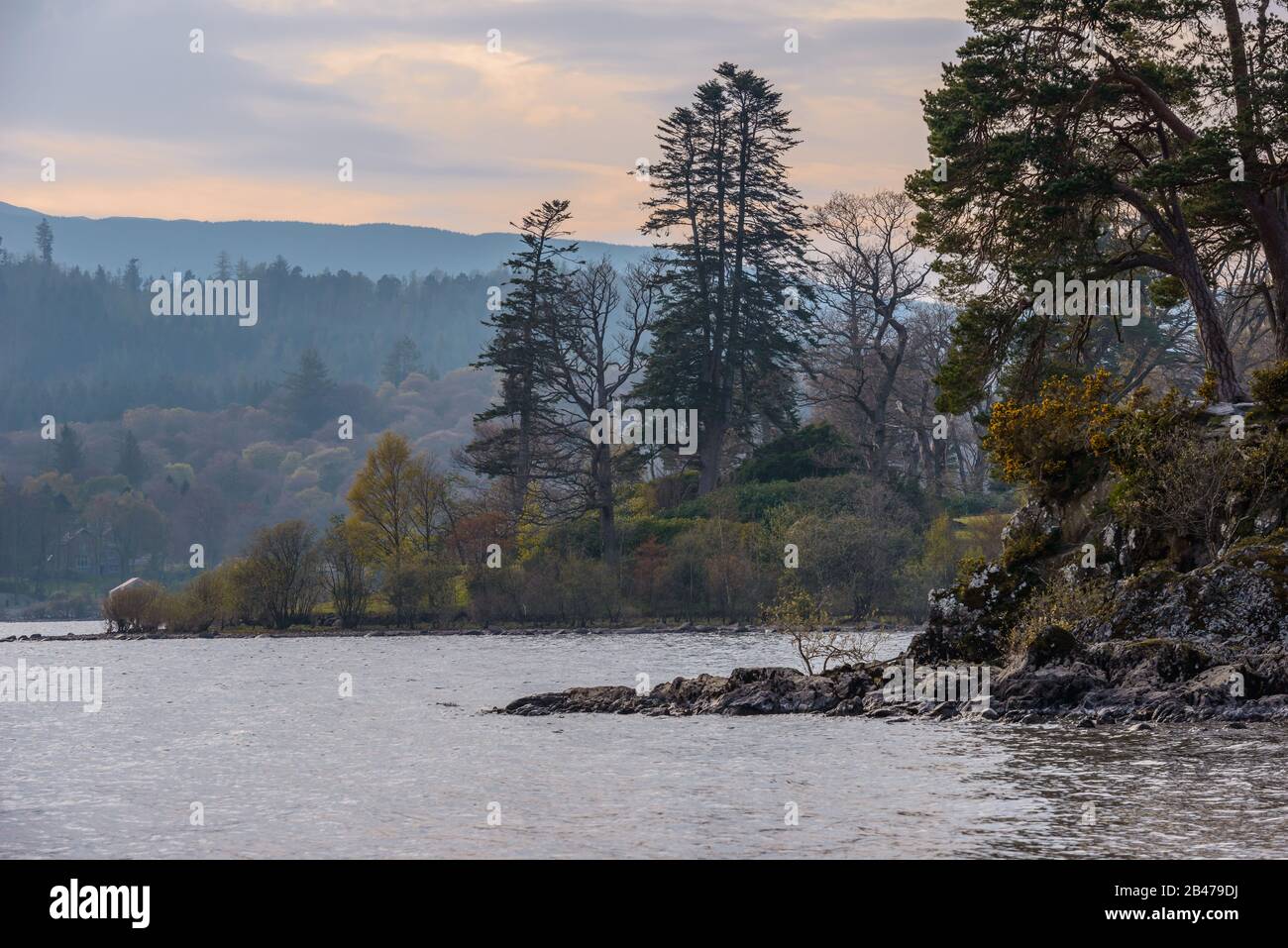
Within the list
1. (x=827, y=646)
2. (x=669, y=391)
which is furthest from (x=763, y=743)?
(x=669, y=391)

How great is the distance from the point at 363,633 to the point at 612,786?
164ft

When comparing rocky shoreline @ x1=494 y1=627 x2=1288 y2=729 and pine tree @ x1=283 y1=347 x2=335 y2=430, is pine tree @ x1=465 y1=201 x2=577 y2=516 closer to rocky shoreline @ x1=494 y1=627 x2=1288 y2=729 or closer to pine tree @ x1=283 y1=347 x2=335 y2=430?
rocky shoreline @ x1=494 y1=627 x2=1288 y2=729

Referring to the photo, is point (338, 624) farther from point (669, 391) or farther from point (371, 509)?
point (669, 391)

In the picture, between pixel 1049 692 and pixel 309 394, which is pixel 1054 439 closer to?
pixel 1049 692

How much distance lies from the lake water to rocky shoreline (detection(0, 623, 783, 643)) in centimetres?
2906

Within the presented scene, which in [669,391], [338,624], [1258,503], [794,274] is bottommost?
[338,624]

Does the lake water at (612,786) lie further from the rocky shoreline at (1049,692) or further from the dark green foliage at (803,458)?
the dark green foliage at (803,458)

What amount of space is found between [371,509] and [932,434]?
93.1 feet

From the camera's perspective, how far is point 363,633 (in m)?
69.9

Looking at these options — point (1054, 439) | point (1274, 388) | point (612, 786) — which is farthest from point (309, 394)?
point (612, 786)

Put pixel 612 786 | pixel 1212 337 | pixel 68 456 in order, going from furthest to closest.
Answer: pixel 68 456 < pixel 1212 337 < pixel 612 786

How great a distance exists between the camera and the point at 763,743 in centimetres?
2577

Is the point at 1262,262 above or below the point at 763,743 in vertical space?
Answer: above
